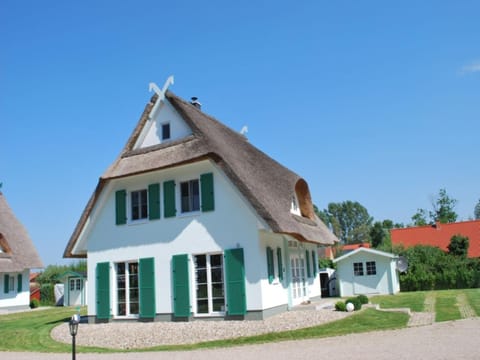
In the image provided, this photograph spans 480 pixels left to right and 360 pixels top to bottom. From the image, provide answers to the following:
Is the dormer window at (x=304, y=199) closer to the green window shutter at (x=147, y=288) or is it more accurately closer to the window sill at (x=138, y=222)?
the window sill at (x=138, y=222)

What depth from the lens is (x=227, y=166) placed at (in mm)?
15734

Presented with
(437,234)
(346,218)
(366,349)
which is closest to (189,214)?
(366,349)

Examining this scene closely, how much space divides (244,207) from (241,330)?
4055mm

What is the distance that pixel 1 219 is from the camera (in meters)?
34.7

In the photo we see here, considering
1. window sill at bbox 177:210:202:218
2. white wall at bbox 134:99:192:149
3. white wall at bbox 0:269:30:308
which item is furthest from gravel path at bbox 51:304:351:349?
white wall at bbox 0:269:30:308

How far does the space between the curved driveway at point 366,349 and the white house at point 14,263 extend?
72.0ft

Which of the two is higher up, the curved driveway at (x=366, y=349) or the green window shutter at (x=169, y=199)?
the green window shutter at (x=169, y=199)

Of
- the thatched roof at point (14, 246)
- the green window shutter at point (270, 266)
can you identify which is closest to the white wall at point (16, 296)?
the thatched roof at point (14, 246)

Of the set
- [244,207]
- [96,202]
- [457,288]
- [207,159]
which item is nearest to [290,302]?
[244,207]

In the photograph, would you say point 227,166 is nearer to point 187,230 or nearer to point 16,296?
point 187,230

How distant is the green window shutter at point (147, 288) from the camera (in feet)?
55.0

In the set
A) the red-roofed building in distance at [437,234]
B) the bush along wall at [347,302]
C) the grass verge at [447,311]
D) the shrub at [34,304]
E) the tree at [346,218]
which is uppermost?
the tree at [346,218]

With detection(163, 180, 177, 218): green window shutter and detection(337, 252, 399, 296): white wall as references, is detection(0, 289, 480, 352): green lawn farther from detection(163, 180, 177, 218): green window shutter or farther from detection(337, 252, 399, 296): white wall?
detection(337, 252, 399, 296): white wall

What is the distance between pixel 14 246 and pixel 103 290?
1895 cm
